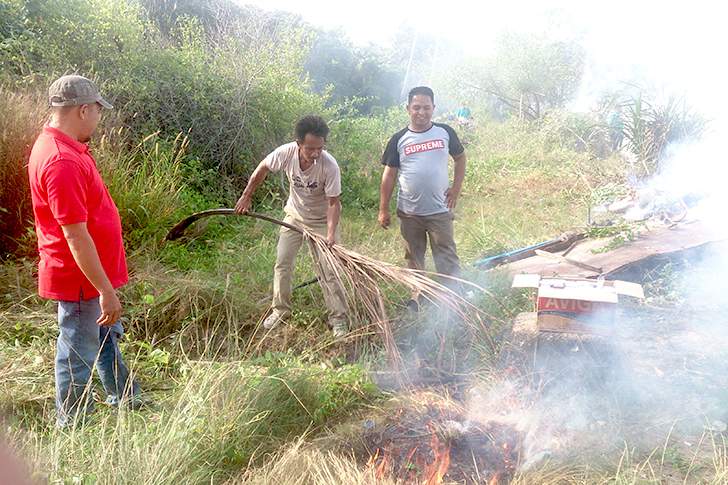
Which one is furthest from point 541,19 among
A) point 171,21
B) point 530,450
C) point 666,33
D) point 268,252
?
point 530,450

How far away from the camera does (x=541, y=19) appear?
67.8 feet

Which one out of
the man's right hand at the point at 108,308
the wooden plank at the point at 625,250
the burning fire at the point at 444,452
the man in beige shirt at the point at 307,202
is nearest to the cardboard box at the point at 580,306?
the burning fire at the point at 444,452

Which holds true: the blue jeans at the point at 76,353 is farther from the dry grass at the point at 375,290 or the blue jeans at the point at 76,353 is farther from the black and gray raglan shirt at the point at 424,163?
the black and gray raglan shirt at the point at 424,163

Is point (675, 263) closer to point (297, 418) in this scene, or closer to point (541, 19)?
point (297, 418)

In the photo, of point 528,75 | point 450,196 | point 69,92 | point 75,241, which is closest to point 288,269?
point 450,196

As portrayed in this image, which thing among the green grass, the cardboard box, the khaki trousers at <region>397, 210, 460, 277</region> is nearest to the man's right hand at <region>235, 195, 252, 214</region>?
the green grass

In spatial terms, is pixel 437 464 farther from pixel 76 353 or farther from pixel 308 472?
pixel 76 353

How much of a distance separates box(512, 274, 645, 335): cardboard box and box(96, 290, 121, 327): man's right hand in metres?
2.56

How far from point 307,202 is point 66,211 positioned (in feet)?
6.76

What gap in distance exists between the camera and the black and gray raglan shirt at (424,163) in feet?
14.4

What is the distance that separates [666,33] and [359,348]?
11.0 metres

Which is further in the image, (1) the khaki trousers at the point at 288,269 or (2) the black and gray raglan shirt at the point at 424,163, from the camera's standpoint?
(2) the black and gray raglan shirt at the point at 424,163

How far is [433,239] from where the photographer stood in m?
4.61

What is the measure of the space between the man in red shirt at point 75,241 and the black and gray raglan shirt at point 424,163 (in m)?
2.40
